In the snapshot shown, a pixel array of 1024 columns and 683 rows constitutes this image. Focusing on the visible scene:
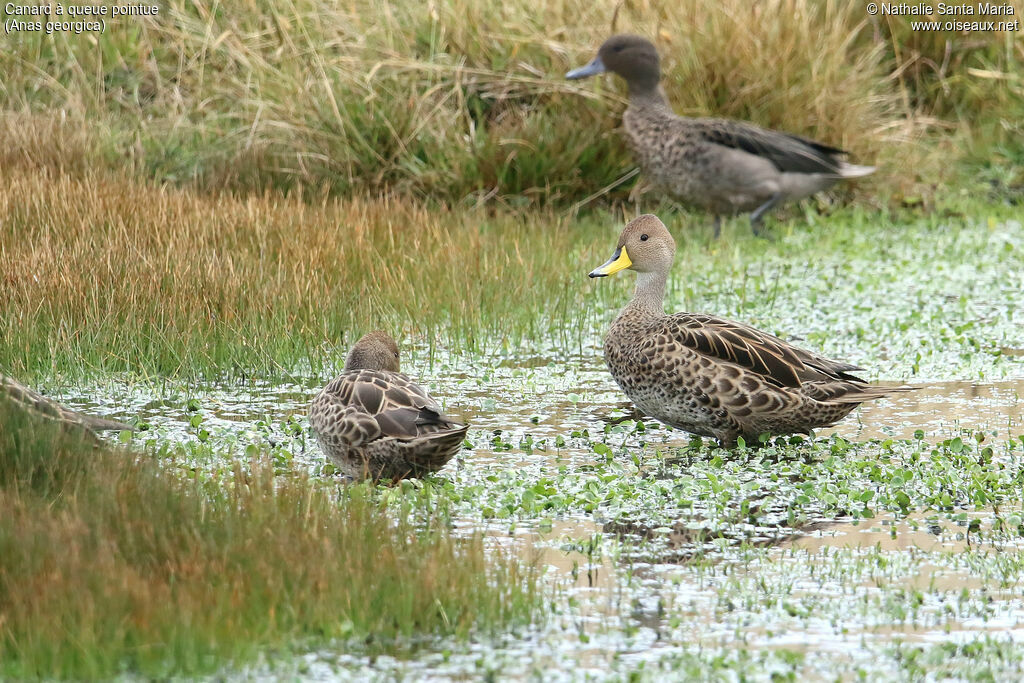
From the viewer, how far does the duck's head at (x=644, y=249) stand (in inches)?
265

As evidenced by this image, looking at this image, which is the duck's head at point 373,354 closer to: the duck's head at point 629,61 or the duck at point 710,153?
the duck at point 710,153

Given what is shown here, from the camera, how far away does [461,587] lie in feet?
13.1

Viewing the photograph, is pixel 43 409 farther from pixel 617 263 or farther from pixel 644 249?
pixel 644 249

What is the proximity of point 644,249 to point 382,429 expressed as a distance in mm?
2060

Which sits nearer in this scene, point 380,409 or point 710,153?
point 380,409

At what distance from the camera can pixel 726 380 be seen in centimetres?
596

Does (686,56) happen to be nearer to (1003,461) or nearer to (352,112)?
(352,112)

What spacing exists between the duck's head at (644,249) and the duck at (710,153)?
4.00 meters

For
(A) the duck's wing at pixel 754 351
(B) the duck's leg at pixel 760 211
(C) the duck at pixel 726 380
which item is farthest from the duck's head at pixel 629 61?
(A) the duck's wing at pixel 754 351

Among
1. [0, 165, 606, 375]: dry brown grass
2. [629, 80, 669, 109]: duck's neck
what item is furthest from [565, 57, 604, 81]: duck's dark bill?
[0, 165, 606, 375]: dry brown grass

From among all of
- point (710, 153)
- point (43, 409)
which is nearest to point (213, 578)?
point (43, 409)

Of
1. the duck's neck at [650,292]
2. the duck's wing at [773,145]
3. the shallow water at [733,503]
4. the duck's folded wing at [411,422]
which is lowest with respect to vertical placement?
the shallow water at [733,503]

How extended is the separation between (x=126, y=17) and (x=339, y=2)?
2.25 m

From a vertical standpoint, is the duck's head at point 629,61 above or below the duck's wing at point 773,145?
above
